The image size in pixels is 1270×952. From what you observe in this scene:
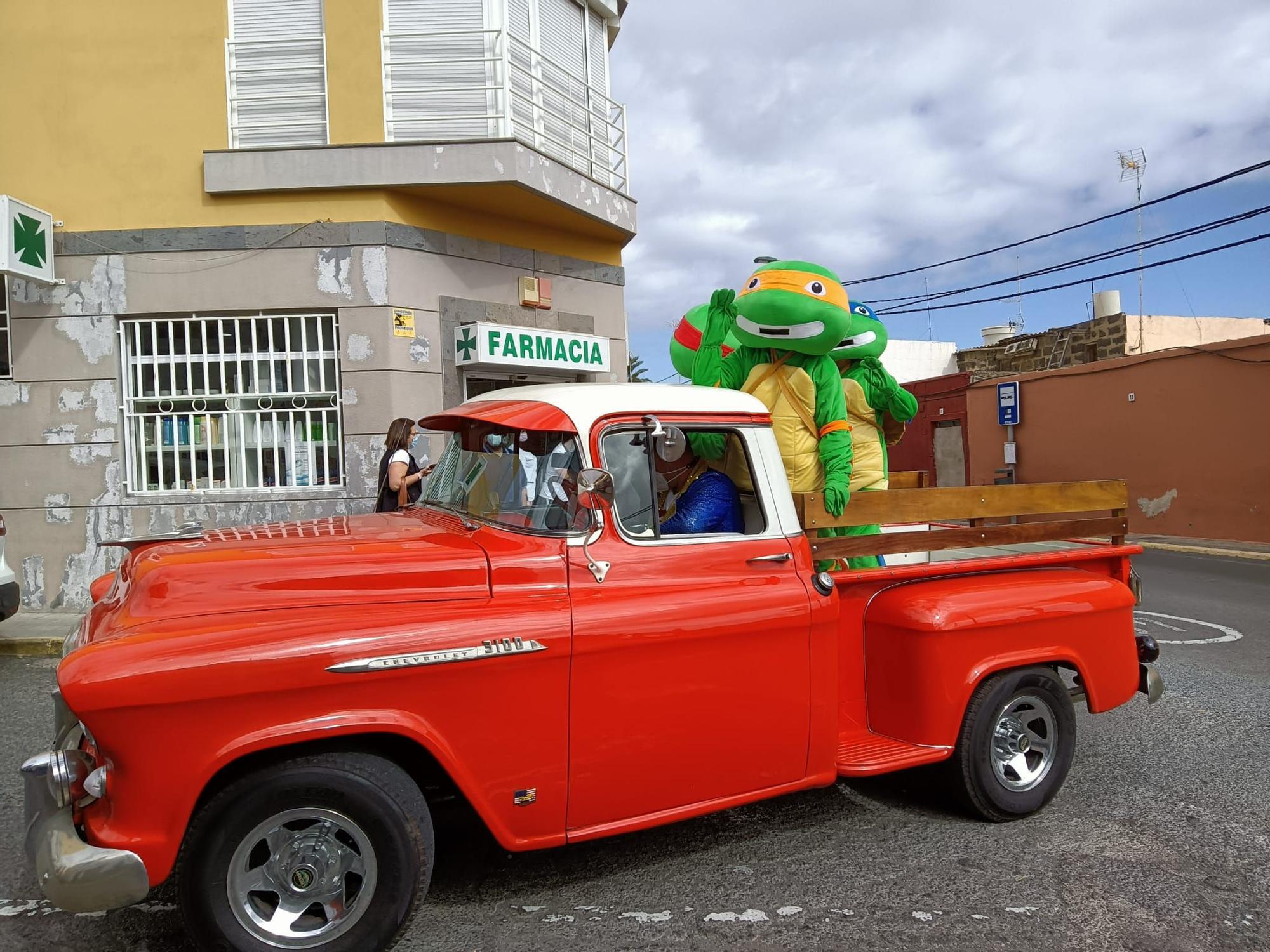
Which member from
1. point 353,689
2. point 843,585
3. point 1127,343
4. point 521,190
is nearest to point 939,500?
point 843,585

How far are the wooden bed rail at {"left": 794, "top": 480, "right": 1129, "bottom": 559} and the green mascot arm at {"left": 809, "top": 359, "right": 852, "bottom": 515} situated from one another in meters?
0.25

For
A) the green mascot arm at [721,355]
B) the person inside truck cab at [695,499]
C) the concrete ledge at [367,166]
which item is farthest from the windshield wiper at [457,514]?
the concrete ledge at [367,166]

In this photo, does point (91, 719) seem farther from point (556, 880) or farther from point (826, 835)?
point (826, 835)

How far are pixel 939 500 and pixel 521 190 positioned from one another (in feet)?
21.4

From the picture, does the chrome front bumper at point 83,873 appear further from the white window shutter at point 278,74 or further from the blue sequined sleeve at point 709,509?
the white window shutter at point 278,74

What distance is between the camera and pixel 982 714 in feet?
11.9

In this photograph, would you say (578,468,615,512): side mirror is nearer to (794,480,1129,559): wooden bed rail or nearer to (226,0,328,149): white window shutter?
(794,480,1129,559): wooden bed rail

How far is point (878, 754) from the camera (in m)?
3.46

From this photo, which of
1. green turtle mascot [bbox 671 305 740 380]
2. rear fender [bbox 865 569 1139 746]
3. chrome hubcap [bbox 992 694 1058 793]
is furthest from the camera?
green turtle mascot [bbox 671 305 740 380]

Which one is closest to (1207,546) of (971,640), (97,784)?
(971,640)

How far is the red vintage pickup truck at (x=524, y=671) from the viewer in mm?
2438

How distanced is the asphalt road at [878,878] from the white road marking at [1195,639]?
273 centimetres

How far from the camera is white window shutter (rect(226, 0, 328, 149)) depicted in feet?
28.9

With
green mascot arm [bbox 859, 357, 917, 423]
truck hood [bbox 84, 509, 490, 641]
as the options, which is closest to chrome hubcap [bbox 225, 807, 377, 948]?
truck hood [bbox 84, 509, 490, 641]
